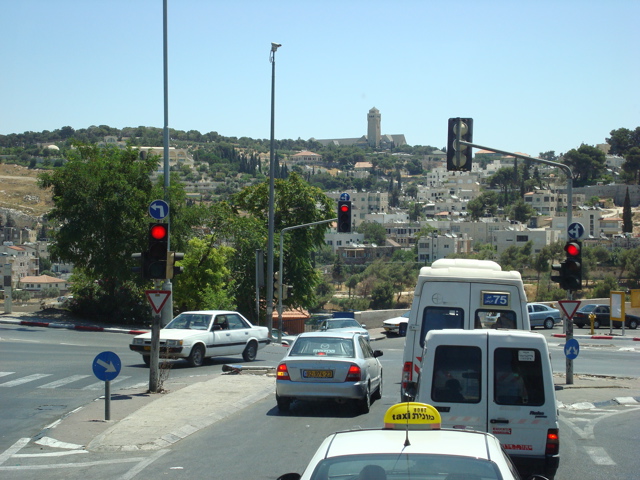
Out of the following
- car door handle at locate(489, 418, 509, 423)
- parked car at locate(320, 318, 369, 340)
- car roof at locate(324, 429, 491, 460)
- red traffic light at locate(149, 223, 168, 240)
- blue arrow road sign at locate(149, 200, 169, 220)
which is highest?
blue arrow road sign at locate(149, 200, 169, 220)

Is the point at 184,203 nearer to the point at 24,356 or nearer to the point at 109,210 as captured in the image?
the point at 109,210

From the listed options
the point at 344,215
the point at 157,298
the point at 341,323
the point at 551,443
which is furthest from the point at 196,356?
the point at 551,443

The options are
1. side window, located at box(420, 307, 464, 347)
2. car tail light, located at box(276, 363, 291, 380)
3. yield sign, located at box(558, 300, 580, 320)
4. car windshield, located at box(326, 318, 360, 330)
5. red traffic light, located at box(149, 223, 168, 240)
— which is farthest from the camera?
car windshield, located at box(326, 318, 360, 330)

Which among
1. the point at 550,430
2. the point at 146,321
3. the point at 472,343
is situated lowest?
the point at 146,321

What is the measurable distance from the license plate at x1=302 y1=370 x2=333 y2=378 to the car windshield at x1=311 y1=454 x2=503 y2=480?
30.5 ft

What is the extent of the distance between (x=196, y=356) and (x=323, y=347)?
7.27 meters

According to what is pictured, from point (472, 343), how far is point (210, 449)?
4.29 metres

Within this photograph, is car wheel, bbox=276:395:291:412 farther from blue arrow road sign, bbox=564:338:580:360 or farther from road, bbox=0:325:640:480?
blue arrow road sign, bbox=564:338:580:360

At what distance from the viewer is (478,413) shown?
8.57 metres

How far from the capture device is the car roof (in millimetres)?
4422

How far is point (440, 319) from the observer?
1230cm

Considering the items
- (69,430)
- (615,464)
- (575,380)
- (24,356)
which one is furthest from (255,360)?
(615,464)

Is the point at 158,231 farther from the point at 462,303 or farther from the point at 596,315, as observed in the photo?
the point at 596,315

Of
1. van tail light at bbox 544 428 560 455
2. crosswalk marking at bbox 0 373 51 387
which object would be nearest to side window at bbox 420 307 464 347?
van tail light at bbox 544 428 560 455
